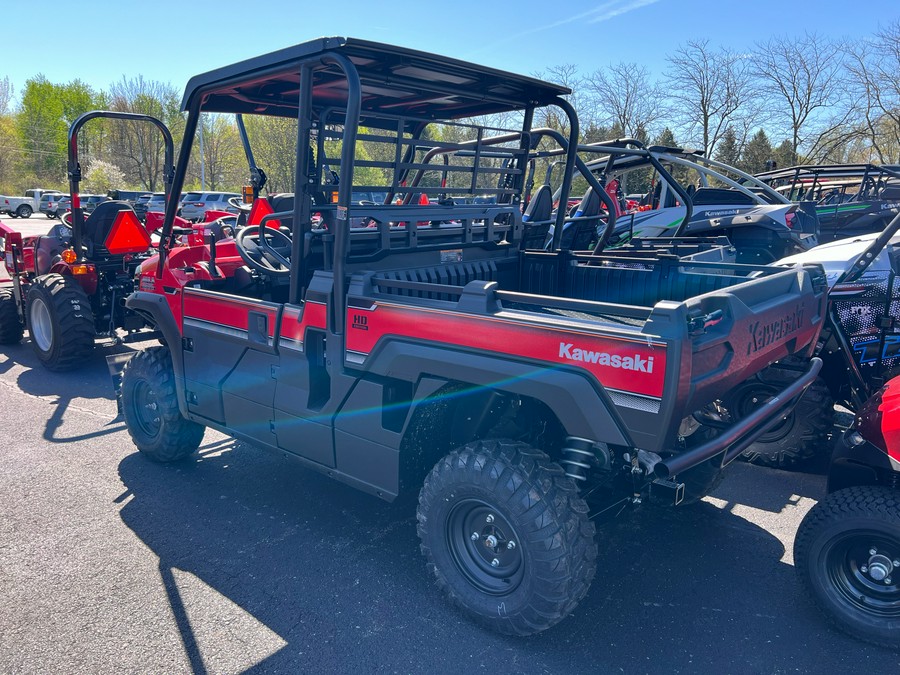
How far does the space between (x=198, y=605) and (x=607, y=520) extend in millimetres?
1893

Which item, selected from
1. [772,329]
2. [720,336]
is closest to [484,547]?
[720,336]

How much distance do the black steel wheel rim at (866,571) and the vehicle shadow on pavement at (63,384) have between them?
4.92m

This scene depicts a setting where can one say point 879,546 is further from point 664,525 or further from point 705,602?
point 664,525

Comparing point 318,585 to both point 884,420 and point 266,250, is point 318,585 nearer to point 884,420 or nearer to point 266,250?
point 266,250

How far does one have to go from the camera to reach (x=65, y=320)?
22.1 ft

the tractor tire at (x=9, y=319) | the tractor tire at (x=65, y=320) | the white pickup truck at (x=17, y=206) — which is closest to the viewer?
the tractor tire at (x=65, y=320)

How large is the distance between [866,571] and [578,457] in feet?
4.28

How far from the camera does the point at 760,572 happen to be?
3.32m

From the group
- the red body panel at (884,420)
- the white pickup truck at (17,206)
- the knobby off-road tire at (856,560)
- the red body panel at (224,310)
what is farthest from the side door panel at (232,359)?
the white pickup truck at (17,206)

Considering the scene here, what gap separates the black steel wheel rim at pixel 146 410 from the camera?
449 centimetres

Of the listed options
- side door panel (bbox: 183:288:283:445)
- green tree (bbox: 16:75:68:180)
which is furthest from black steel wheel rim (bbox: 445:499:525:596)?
green tree (bbox: 16:75:68:180)

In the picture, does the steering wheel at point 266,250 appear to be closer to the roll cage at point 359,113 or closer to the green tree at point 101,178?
the roll cage at point 359,113

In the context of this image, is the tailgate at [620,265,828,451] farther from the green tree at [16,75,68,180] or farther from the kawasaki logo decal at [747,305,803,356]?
the green tree at [16,75,68,180]

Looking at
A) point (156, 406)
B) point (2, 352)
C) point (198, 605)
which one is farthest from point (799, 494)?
point (2, 352)
